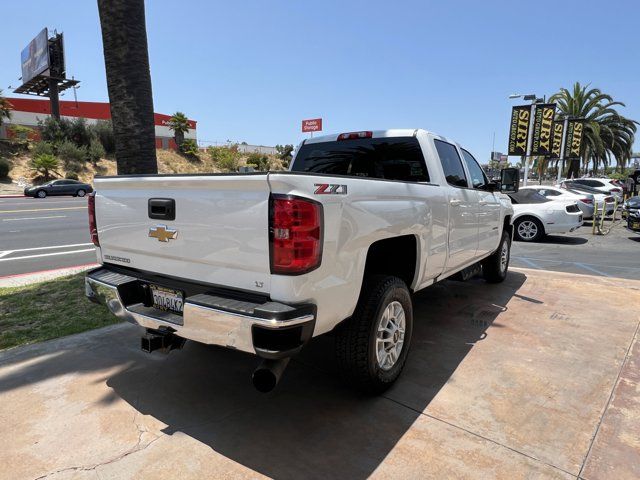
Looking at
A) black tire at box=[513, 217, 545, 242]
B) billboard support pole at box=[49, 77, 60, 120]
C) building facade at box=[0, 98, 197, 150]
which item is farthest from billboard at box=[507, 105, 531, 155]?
billboard support pole at box=[49, 77, 60, 120]

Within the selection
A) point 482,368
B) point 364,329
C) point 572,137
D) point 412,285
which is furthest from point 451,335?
point 572,137

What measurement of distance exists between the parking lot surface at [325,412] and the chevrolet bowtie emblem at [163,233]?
1195 millimetres

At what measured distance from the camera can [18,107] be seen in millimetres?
49688

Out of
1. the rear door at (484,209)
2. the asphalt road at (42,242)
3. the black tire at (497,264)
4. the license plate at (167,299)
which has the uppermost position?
the rear door at (484,209)

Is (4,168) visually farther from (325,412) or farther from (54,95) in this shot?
(325,412)

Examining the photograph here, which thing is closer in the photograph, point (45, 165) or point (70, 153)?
point (45, 165)

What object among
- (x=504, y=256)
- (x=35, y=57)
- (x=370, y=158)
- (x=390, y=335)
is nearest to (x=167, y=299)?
(x=390, y=335)

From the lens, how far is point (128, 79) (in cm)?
558

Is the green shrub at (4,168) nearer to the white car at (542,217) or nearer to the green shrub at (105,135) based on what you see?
the green shrub at (105,135)

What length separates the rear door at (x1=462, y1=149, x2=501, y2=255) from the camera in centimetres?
500

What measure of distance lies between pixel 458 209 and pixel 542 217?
8433 millimetres

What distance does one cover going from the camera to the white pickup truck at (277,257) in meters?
2.30

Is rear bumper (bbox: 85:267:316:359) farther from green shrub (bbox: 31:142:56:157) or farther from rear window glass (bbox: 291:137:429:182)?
green shrub (bbox: 31:142:56:157)

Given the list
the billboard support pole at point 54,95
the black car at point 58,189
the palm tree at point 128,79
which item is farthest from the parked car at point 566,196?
the billboard support pole at point 54,95
